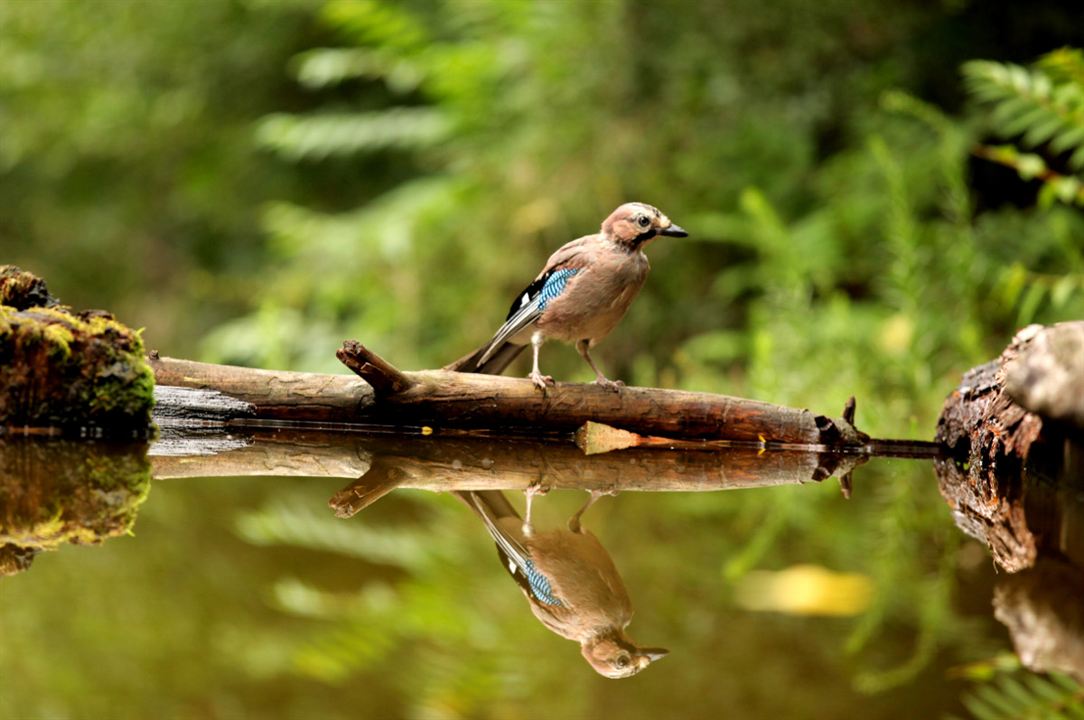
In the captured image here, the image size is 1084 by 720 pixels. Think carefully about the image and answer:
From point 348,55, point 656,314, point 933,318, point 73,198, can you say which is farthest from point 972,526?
point 73,198

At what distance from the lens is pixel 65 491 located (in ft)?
8.67

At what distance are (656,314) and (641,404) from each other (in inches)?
145

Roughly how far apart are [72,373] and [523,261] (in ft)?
13.4

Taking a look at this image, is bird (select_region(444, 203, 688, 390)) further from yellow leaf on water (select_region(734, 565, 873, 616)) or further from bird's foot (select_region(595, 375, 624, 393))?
yellow leaf on water (select_region(734, 565, 873, 616))

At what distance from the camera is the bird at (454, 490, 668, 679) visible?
6.45ft

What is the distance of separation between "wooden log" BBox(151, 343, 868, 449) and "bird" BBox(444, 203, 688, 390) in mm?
78

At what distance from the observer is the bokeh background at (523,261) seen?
1911 mm

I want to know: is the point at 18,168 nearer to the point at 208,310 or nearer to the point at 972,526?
the point at 208,310

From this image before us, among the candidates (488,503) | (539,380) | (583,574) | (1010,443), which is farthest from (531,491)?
(1010,443)

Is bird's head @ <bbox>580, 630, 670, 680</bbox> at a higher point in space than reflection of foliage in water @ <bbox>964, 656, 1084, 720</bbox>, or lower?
lower

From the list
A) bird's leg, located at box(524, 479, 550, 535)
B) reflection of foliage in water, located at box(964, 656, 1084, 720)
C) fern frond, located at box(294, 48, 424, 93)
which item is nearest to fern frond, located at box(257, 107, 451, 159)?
fern frond, located at box(294, 48, 424, 93)

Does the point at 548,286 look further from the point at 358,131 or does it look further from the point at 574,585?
the point at 358,131

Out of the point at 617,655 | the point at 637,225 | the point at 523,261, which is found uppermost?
the point at 523,261

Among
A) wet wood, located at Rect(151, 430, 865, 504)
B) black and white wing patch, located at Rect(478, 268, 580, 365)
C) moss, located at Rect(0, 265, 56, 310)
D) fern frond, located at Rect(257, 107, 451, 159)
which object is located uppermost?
fern frond, located at Rect(257, 107, 451, 159)
